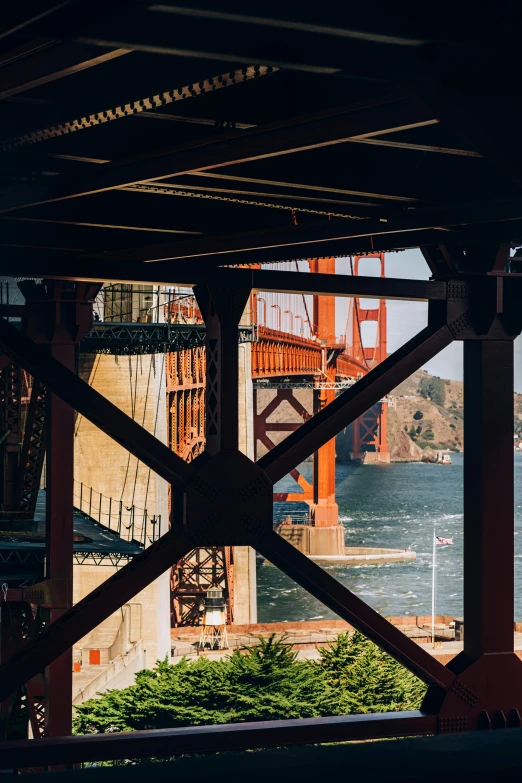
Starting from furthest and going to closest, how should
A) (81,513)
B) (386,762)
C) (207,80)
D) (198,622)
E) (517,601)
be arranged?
1. (517,601)
2. (198,622)
3. (81,513)
4. (207,80)
5. (386,762)

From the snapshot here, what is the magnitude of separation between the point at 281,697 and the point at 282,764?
764 inches

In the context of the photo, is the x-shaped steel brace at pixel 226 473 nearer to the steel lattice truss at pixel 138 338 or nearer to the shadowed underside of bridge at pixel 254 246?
the shadowed underside of bridge at pixel 254 246

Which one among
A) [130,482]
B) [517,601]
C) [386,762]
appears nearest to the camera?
[386,762]

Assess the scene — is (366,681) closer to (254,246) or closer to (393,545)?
(254,246)

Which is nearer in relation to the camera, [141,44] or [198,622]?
[141,44]

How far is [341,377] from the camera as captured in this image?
7400cm

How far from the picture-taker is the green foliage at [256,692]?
65.1 ft

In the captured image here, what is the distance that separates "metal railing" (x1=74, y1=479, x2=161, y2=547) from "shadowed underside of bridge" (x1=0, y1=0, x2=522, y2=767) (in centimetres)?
2082

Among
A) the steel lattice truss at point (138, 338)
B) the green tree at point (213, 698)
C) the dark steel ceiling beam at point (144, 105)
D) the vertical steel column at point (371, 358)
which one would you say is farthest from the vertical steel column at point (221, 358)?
the vertical steel column at point (371, 358)

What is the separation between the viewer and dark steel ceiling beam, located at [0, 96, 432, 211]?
3.32 meters

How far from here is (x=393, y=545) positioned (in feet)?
262

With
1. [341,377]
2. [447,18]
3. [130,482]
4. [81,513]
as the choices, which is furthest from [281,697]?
[341,377]

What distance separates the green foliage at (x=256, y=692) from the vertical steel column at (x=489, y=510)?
49.2ft

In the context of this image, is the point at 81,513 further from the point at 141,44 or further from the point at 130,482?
the point at 141,44
